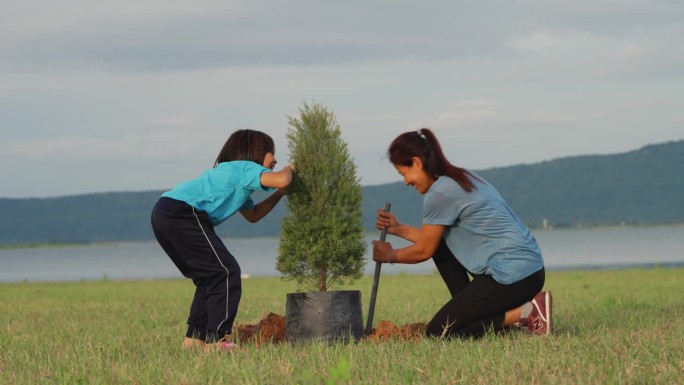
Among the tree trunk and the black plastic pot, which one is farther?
the tree trunk

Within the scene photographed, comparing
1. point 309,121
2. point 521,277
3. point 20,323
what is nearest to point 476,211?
point 521,277

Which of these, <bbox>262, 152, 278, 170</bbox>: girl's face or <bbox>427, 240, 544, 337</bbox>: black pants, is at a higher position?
<bbox>262, 152, 278, 170</bbox>: girl's face

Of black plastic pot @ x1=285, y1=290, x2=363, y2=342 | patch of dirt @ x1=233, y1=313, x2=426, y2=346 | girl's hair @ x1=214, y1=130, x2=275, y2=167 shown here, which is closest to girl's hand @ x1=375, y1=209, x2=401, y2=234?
black plastic pot @ x1=285, y1=290, x2=363, y2=342

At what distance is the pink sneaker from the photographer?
350 inches

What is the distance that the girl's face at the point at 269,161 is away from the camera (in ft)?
29.8

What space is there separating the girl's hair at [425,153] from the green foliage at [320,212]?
794 mm

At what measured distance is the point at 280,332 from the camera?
383 inches

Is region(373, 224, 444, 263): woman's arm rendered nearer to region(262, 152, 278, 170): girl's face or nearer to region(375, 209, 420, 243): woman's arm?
region(375, 209, 420, 243): woman's arm

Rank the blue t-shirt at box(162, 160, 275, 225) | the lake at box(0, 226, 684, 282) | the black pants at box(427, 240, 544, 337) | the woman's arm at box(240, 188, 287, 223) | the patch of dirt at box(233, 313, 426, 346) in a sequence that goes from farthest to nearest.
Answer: the lake at box(0, 226, 684, 282) → the woman's arm at box(240, 188, 287, 223) → the patch of dirt at box(233, 313, 426, 346) → the blue t-shirt at box(162, 160, 275, 225) → the black pants at box(427, 240, 544, 337)

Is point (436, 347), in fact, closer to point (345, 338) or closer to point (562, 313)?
point (345, 338)

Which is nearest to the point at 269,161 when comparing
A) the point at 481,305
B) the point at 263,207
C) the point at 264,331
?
the point at 263,207

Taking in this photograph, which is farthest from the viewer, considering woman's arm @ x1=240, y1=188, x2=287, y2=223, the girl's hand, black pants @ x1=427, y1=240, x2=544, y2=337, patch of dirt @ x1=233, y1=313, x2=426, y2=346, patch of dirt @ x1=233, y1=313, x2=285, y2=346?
patch of dirt @ x1=233, y1=313, x2=285, y2=346

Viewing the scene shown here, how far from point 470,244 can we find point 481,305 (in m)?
0.55

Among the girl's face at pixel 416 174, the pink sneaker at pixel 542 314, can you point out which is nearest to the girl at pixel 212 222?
the girl's face at pixel 416 174
